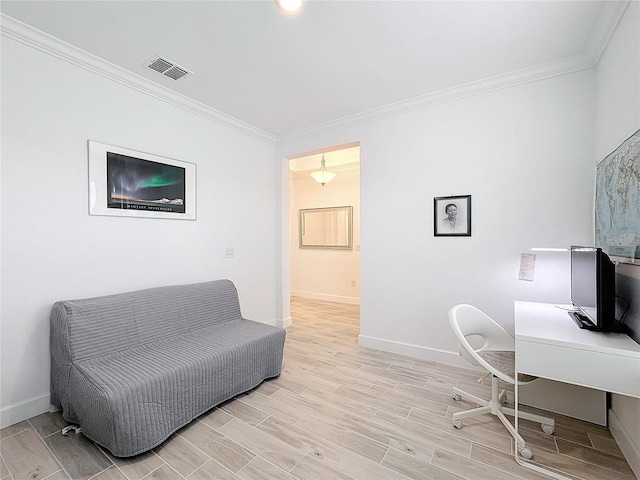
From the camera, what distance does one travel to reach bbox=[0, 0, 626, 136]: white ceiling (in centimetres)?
184

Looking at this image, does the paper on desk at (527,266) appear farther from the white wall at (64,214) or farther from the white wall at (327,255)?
the white wall at (327,255)

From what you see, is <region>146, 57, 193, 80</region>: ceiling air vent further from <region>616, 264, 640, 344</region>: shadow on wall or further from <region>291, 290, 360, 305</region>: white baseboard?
<region>291, 290, 360, 305</region>: white baseboard

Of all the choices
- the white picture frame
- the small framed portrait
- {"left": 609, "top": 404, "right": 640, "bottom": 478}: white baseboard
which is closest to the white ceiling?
the white picture frame

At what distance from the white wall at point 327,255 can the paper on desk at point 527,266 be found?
3261 mm

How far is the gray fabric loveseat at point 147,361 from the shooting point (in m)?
1.69

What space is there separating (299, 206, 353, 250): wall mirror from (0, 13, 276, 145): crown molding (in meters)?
2.91

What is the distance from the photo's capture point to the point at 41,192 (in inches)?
82.5

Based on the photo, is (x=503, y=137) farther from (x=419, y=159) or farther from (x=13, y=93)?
(x=13, y=93)

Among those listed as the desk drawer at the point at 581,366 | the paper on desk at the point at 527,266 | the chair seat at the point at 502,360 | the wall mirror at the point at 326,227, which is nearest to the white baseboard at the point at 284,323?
the wall mirror at the point at 326,227

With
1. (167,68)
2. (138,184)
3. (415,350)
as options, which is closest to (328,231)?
(415,350)

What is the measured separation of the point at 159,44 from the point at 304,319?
3790mm

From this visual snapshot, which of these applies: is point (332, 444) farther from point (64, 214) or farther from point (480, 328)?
point (64, 214)

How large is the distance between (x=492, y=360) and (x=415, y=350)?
1.20 metres

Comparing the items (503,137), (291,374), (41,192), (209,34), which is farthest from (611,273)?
(41,192)
